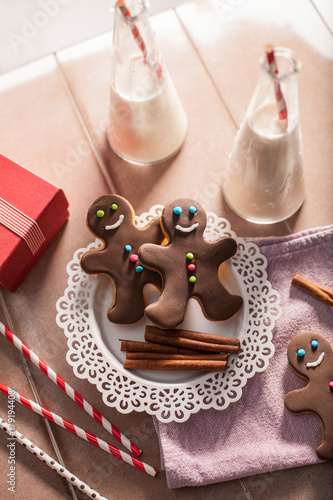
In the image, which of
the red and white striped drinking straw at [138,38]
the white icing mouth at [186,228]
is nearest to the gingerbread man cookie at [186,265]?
the white icing mouth at [186,228]

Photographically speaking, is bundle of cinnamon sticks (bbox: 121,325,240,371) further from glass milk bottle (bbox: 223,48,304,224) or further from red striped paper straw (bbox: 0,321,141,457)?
glass milk bottle (bbox: 223,48,304,224)

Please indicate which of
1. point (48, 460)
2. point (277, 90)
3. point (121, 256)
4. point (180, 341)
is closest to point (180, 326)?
point (180, 341)

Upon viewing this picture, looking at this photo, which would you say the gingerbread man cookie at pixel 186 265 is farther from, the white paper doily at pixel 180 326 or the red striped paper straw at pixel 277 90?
the red striped paper straw at pixel 277 90

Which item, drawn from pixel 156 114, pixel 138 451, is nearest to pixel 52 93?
pixel 156 114

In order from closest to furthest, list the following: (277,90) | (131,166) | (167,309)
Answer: (277,90) → (167,309) → (131,166)

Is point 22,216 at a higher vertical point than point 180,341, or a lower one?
higher

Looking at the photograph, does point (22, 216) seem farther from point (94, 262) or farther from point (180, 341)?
point (180, 341)

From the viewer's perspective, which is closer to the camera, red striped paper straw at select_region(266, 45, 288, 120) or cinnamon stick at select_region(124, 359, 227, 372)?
red striped paper straw at select_region(266, 45, 288, 120)

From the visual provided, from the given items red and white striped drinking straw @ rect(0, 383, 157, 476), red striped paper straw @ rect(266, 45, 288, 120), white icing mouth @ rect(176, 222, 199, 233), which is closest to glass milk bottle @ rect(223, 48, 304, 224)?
red striped paper straw @ rect(266, 45, 288, 120)
